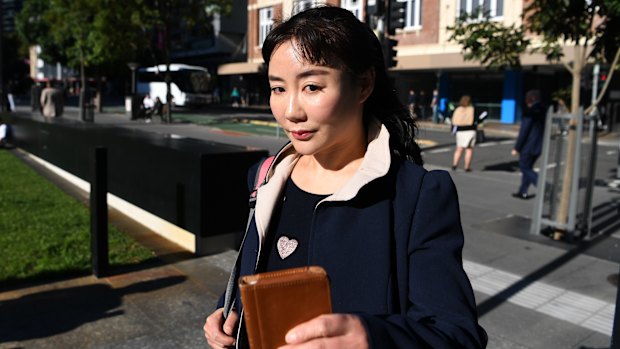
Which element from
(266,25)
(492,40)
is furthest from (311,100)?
(492,40)

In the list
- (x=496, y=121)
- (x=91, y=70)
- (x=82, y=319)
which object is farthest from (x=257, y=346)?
(x=91, y=70)

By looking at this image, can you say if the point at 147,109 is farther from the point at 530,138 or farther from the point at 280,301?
the point at 280,301

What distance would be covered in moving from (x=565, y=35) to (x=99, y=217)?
5.95 meters

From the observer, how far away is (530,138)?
9.83 meters

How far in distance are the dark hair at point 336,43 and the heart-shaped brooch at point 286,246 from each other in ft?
1.34

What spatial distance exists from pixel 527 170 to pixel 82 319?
7861mm

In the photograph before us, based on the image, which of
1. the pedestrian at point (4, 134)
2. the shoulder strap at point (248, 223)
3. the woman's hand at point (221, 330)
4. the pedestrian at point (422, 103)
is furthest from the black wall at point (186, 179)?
the pedestrian at point (422, 103)

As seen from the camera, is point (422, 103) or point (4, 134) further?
point (422, 103)

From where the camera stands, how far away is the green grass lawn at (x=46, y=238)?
5211mm

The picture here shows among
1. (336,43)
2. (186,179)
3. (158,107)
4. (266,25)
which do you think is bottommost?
(186,179)

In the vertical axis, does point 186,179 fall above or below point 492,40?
below

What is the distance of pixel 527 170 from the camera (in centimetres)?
972

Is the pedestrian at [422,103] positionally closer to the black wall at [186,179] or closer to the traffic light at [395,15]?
the traffic light at [395,15]

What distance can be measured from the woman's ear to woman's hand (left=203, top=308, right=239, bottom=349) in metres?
0.71
